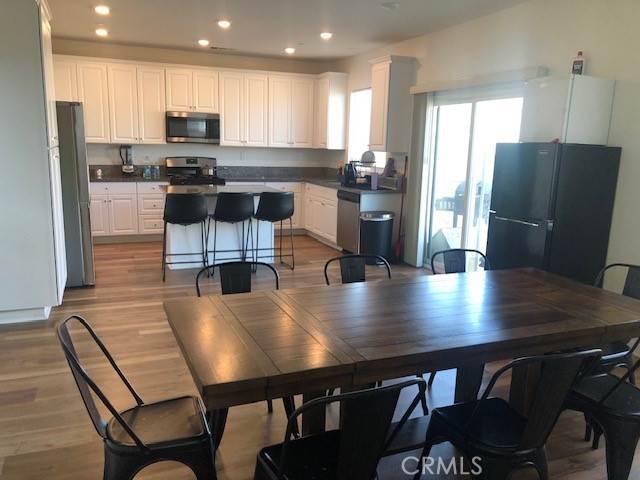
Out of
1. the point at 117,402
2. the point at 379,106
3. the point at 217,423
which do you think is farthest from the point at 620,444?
the point at 379,106

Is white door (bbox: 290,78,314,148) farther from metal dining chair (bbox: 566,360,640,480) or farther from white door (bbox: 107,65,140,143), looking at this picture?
metal dining chair (bbox: 566,360,640,480)

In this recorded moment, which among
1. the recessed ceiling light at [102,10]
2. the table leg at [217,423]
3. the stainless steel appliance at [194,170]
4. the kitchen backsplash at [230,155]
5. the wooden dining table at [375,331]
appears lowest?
the table leg at [217,423]

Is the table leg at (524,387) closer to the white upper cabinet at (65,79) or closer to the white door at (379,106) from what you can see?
the white door at (379,106)

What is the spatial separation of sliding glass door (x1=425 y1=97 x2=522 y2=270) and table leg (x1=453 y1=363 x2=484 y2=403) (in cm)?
277

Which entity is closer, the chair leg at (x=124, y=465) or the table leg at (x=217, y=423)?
→ the chair leg at (x=124, y=465)

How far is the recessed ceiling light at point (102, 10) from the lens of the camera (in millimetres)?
5066

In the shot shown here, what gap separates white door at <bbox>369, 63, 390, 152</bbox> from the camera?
6047 mm

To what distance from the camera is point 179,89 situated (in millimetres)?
7211

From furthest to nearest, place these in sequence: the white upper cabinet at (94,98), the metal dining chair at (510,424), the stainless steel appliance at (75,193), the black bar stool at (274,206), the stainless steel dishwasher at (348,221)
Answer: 1. the white upper cabinet at (94,98)
2. the stainless steel dishwasher at (348,221)
3. the black bar stool at (274,206)
4. the stainless steel appliance at (75,193)
5. the metal dining chair at (510,424)

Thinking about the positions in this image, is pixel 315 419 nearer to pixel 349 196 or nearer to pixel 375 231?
pixel 375 231

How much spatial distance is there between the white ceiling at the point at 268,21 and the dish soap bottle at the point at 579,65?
3.07ft

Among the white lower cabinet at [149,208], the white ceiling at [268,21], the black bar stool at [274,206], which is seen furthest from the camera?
the white lower cabinet at [149,208]

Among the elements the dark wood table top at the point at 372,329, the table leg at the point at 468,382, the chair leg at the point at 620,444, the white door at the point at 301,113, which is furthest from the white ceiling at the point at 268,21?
the chair leg at the point at 620,444

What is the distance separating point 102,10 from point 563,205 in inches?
186
